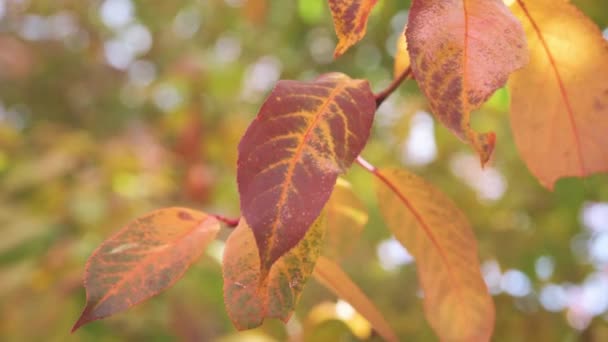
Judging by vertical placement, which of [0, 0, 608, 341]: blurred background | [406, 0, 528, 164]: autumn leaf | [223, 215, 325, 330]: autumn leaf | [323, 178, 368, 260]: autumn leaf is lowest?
[0, 0, 608, 341]: blurred background

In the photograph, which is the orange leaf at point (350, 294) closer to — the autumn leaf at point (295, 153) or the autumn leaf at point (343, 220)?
the autumn leaf at point (343, 220)

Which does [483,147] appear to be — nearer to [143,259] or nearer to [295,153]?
[295,153]

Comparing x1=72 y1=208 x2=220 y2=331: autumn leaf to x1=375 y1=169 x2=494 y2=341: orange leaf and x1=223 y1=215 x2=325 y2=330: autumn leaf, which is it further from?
x1=375 y1=169 x2=494 y2=341: orange leaf

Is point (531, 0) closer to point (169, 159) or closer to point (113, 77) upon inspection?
point (169, 159)

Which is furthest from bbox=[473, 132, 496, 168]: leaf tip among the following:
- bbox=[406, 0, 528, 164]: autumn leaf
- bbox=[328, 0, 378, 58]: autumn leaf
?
bbox=[328, 0, 378, 58]: autumn leaf

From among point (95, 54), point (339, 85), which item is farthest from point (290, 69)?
point (339, 85)

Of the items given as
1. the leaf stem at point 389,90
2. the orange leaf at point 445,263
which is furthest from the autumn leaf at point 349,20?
the orange leaf at point 445,263

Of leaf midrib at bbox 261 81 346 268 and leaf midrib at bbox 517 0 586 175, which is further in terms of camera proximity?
leaf midrib at bbox 517 0 586 175
